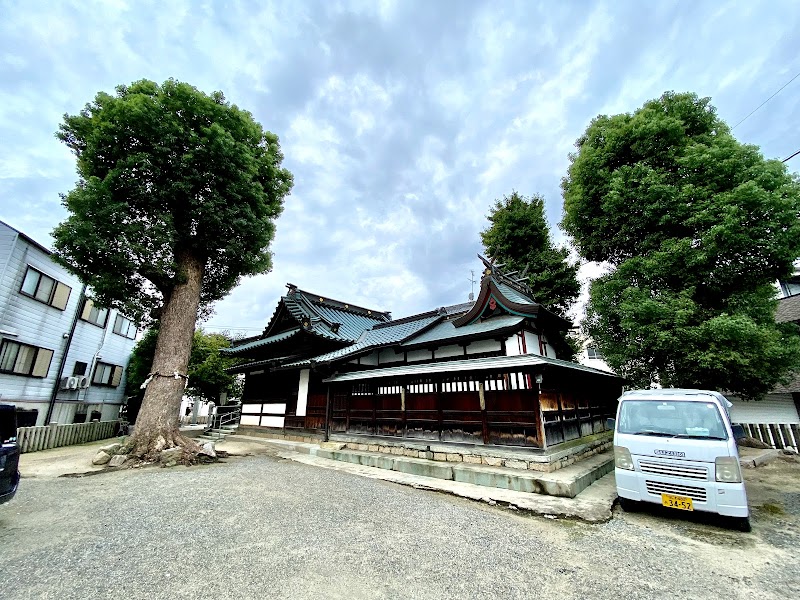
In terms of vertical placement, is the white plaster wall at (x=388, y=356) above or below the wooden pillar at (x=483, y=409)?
above

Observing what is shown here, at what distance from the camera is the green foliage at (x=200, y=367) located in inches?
728

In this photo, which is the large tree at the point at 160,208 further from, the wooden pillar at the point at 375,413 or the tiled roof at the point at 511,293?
the tiled roof at the point at 511,293

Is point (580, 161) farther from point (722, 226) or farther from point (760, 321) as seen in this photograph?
point (760, 321)

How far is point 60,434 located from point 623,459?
19.4 m

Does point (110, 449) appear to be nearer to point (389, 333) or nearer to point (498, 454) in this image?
point (389, 333)

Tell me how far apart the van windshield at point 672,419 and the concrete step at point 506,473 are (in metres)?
1.83

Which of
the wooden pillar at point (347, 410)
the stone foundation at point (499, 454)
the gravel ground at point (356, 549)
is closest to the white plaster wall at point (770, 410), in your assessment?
the stone foundation at point (499, 454)

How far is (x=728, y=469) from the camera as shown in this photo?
5.04 meters

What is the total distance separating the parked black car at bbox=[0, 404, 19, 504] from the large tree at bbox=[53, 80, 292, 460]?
547 cm

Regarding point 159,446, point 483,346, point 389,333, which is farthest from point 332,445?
point 483,346

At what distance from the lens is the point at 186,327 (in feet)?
35.7

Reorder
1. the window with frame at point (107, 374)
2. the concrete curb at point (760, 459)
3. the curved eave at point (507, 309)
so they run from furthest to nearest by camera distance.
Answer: the window with frame at point (107, 374) → the curved eave at point (507, 309) → the concrete curb at point (760, 459)

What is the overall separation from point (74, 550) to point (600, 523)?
25.3ft

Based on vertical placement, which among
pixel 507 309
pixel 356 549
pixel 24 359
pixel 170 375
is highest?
pixel 507 309
